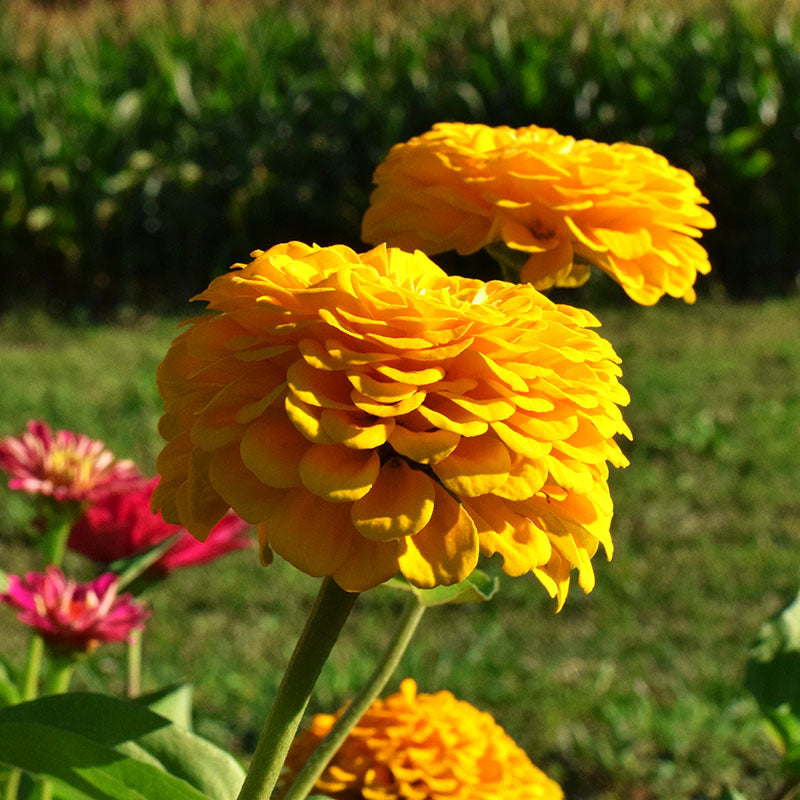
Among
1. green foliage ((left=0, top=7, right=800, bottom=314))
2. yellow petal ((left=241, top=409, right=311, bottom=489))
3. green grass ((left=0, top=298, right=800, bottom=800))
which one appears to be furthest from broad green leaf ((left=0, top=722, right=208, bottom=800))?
green foliage ((left=0, top=7, right=800, bottom=314))

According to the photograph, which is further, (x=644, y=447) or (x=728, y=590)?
(x=644, y=447)

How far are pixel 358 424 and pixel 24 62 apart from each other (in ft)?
19.8

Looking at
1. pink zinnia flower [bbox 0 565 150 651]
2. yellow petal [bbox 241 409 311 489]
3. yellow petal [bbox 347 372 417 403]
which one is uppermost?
yellow petal [bbox 347 372 417 403]

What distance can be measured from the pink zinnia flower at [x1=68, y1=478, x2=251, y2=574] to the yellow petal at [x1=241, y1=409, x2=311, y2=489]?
1.91ft

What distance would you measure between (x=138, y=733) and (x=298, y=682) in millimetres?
191

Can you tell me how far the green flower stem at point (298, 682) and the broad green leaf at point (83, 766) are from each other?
45mm

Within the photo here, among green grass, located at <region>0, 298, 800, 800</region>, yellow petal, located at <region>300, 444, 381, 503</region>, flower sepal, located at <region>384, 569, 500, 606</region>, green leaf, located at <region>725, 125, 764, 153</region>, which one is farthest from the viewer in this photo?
green leaf, located at <region>725, 125, 764, 153</region>

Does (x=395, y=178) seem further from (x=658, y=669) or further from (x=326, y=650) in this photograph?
(x=658, y=669)

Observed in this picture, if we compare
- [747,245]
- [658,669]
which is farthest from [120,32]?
[658,669]

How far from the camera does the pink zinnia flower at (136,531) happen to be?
128 centimetres

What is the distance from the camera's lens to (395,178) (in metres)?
1.13

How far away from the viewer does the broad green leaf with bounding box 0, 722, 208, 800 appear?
788 millimetres

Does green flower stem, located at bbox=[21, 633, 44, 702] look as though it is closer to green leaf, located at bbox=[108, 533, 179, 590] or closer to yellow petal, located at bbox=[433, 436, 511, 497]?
green leaf, located at bbox=[108, 533, 179, 590]

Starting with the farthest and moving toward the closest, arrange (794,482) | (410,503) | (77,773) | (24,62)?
(24,62), (794,482), (77,773), (410,503)
